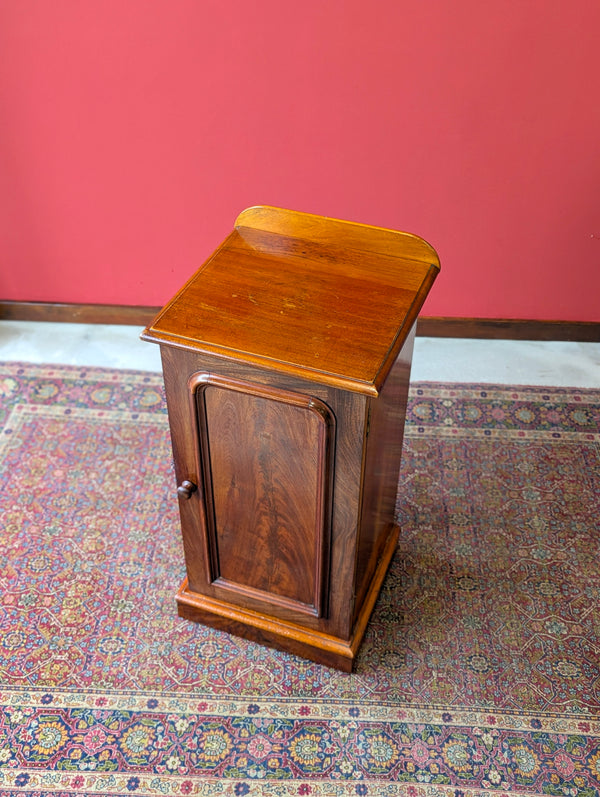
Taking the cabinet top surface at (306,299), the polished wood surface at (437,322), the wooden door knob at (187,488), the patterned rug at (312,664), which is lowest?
the patterned rug at (312,664)

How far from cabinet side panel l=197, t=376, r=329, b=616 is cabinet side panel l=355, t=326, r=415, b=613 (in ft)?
0.37

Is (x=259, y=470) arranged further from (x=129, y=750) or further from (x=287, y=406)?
(x=129, y=750)

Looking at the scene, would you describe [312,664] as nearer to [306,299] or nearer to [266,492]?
[266,492]

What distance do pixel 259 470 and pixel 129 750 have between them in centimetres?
83

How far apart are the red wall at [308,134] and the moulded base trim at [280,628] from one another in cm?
147

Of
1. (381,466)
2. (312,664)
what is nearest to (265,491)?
(381,466)

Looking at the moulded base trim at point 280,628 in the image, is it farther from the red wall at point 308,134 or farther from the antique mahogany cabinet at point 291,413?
the red wall at point 308,134

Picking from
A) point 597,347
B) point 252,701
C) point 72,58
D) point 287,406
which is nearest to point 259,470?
point 287,406

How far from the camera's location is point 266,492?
1929 mm

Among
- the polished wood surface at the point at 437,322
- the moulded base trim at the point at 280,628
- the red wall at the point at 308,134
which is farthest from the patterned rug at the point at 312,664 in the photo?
the red wall at the point at 308,134

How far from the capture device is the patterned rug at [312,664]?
80.3 inches

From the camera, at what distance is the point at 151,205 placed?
3158 millimetres

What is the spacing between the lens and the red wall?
2.70 metres

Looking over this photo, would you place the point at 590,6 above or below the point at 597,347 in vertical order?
above
